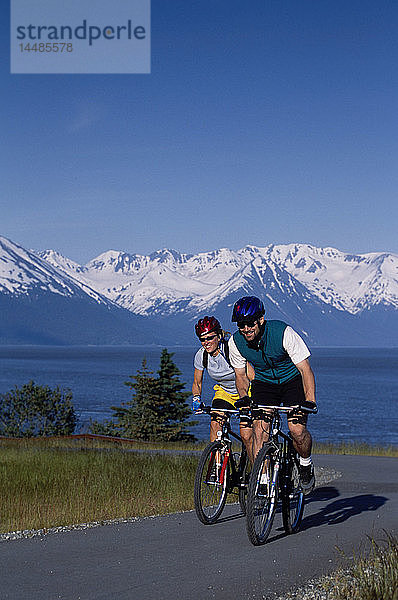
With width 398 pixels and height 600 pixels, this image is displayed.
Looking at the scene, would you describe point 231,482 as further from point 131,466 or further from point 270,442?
point 131,466

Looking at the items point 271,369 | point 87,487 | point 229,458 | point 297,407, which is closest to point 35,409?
point 87,487

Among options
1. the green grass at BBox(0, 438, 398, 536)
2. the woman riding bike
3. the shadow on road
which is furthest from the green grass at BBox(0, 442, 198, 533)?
the shadow on road

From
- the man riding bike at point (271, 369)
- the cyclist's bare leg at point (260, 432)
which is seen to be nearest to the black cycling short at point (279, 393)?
the man riding bike at point (271, 369)

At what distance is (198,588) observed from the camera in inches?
224

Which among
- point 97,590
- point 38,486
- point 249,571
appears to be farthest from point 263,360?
point 38,486

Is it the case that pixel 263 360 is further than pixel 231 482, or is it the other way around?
pixel 231 482

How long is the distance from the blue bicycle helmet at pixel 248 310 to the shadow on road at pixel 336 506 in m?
2.18

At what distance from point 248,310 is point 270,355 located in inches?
19.2

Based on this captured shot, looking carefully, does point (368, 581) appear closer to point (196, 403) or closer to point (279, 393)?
point (279, 393)

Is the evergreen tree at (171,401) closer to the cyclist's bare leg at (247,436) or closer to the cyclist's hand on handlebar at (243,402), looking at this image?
the cyclist's bare leg at (247,436)

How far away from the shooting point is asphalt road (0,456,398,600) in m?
5.61

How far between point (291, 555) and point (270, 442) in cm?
101

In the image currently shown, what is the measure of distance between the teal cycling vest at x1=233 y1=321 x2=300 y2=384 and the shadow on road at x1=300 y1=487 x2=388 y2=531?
1513 millimetres

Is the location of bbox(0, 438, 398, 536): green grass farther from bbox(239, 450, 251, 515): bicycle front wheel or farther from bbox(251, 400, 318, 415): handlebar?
bbox(251, 400, 318, 415): handlebar
